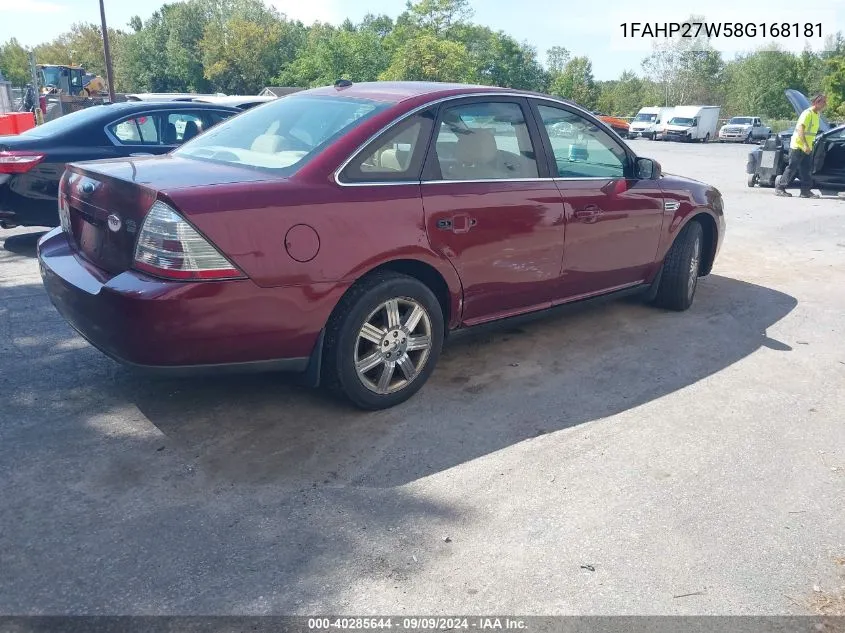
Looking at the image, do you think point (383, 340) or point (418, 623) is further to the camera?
point (383, 340)

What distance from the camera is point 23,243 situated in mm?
7719

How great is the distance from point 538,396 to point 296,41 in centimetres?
7144

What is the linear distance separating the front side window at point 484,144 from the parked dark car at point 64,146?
4.31 m

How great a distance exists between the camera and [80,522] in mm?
2822

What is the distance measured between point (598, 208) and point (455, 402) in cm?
168

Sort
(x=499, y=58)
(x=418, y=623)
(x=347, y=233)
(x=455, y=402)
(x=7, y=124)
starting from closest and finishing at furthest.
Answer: (x=418, y=623), (x=347, y=233), (x=455, y=402), (x=7, y=124), (x=499, y=58)

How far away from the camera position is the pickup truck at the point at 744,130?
146 feet

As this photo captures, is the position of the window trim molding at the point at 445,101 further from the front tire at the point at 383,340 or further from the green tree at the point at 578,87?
the green tree at the point at 578,87

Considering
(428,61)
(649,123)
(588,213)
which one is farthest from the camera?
(428,61)

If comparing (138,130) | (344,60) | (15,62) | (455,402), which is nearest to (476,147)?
(455,402)

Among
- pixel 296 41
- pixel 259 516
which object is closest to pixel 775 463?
pixel 259 516

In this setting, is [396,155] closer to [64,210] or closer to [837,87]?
[64,210]

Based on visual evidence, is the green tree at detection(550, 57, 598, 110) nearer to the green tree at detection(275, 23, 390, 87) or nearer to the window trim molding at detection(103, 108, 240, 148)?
the green tree at detection(275, 23, 390, 87)

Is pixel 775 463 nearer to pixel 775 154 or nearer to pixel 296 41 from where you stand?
pixel 775 154
